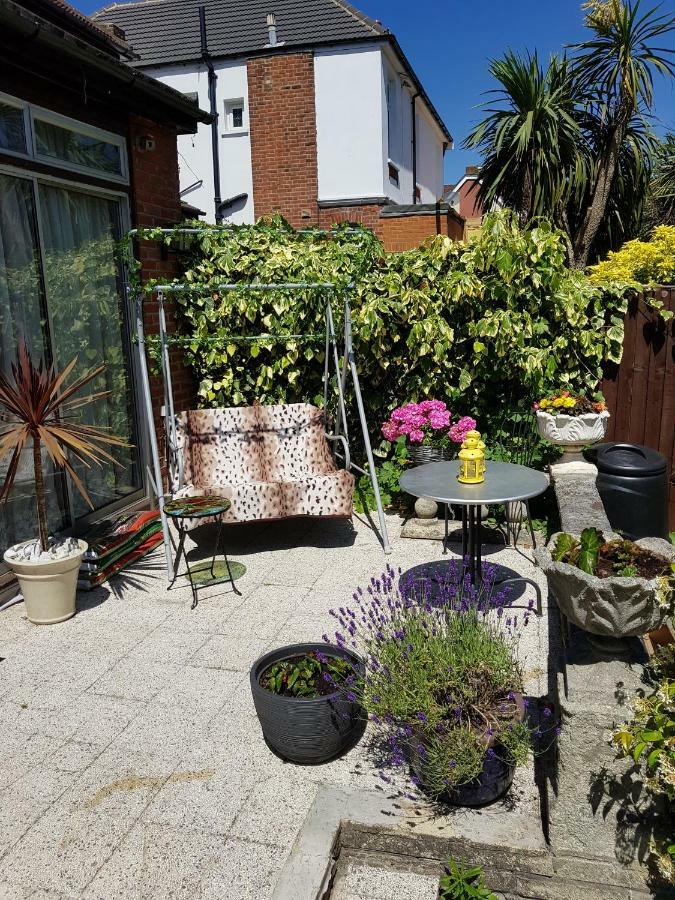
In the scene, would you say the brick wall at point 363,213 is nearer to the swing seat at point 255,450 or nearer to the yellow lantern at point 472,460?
the swing seat at point 255,450

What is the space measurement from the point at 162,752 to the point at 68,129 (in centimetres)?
A: 430

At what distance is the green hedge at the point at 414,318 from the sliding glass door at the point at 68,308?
32.0 inches

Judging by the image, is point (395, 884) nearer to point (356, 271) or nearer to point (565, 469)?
point (565, 469)

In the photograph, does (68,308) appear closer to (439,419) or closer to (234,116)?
(439,419)

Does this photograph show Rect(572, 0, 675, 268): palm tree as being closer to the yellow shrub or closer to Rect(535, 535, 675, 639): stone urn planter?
the yellow shrub

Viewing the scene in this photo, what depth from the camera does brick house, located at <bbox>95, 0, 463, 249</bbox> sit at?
14930mm

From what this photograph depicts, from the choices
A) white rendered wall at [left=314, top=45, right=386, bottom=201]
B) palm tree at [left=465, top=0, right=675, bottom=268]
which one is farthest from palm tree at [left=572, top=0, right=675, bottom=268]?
white rendered wall at [left=314, top=45, right=386, bottom=201]

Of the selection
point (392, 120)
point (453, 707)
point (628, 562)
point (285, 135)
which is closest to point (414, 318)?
point (628, 562)

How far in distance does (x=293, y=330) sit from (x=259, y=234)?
1.00 meters

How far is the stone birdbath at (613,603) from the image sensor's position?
228 centimetres

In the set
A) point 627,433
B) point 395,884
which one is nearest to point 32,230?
point 395,884

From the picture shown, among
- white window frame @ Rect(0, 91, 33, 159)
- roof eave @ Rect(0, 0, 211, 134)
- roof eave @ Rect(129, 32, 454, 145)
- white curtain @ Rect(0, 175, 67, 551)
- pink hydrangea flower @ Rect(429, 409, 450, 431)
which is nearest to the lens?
roof eave @ Rect(0, 0, 211, 134)

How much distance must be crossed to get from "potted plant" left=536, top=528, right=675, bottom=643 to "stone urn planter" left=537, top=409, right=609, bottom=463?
2647 mm

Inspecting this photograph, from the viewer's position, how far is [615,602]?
2.32m
